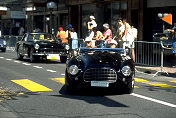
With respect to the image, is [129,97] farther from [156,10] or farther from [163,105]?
[156,10]

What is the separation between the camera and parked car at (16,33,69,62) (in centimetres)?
Result: 1897

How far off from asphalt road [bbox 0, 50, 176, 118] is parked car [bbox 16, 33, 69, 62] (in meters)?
6.47

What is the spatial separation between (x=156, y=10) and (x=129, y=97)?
1560 cm

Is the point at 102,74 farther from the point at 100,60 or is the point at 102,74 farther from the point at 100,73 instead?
the point at 100,60

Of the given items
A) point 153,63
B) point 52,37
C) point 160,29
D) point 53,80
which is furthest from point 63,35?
point 53,80

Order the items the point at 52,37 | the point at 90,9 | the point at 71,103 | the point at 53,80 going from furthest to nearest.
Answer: the point at 90,9
the point at 52,37
the point at 53,80
the point at 71,103

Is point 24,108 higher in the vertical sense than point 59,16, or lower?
lower

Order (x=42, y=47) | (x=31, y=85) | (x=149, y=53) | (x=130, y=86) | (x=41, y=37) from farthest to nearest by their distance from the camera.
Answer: (x=41, y=37)
(x=42, y=47)
(x=149, y=53)
(x=31, y=85)
(x=130, y=86)

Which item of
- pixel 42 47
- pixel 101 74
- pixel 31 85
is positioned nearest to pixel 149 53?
pixel 42 47

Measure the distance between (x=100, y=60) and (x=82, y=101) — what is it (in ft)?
4.18

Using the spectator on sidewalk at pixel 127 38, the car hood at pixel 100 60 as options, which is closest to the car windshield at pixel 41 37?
the spectator on sidewalk at pixel 127 38

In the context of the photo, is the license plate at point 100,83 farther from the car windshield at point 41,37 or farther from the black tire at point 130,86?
the car windshield at point 41,37

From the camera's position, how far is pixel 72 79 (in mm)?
9523

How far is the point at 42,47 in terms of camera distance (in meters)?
19.0
